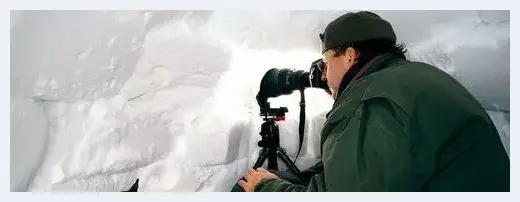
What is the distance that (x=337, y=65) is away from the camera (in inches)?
36.4

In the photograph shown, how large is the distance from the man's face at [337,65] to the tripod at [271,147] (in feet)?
1.08

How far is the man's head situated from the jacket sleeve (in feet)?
0.62

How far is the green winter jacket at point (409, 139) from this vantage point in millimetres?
688

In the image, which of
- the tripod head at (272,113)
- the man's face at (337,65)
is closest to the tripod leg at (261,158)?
the tripod head at (272,113)

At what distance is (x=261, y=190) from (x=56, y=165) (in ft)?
1.58

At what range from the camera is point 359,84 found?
30.6 inches

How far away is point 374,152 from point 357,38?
0.28 m

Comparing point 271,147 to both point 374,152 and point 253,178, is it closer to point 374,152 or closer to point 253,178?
point 253,178

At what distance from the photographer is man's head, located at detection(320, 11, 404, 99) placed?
34.3 inches

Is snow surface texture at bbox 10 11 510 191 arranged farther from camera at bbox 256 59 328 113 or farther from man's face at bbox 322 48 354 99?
man's face at bbox 322 48 354 99

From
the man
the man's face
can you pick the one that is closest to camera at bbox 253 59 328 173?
the man's face

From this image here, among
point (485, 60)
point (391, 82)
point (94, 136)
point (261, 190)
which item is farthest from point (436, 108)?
point (94, 136)

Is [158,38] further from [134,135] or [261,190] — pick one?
[261,190]

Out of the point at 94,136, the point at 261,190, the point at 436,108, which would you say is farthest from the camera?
the point at 94,136
